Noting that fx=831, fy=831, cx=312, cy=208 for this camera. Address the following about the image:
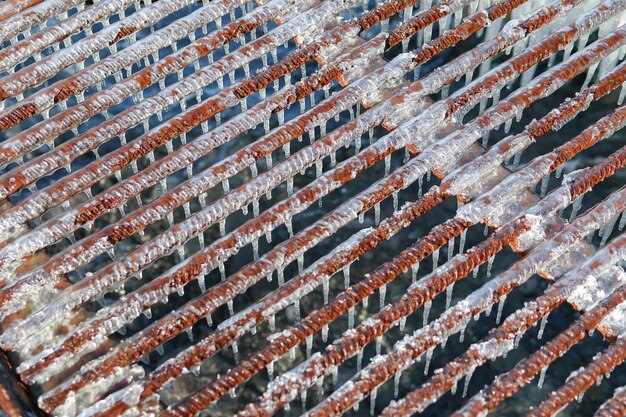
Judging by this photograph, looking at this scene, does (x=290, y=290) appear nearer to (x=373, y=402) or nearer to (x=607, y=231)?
(x=373, y=402)

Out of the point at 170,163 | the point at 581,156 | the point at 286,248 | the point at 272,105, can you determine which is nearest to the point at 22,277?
the point at 170,163

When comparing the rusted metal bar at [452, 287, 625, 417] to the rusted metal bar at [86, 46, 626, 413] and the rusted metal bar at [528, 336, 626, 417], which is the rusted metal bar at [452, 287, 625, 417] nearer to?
the rusted metal bar at [528, 336, 626, 417]

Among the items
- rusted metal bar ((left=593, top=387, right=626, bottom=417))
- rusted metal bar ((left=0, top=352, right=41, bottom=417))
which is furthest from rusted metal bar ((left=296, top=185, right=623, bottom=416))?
rusted metal bar ((left=0, top=352, right=41, bottom=417))

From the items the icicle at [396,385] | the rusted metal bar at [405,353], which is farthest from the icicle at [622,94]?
the icicle at [396,385]

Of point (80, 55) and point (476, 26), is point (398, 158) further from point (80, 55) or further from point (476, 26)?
point (80, 55)

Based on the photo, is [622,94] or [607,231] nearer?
[607,231]

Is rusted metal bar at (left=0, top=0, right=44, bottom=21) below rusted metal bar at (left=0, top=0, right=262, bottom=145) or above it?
above

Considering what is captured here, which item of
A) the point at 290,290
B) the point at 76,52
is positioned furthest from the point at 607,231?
the point at 76,52

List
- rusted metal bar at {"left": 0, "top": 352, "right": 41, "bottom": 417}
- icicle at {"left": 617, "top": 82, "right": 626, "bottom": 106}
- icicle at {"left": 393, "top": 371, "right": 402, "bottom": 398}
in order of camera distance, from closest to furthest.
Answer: rusted metal bar at {"left": 0, "top": 352, "right": 41, "bottom": 417} → icicle at {"left": 393, "top": 371, "right": 402, "bottom": 398} → icicle at {"left": 617, "top": 82, "right": 626, "bottom": 106}
